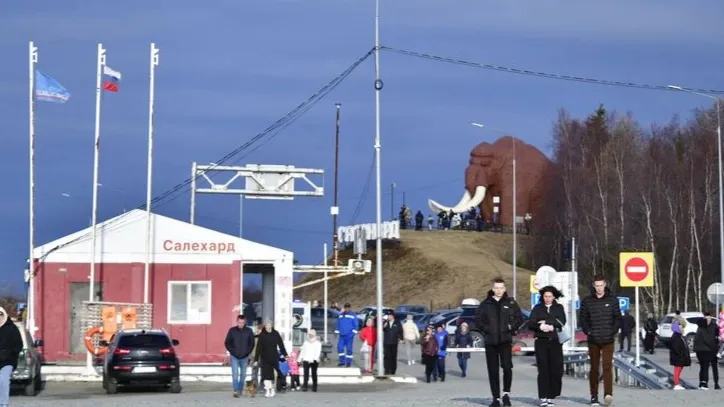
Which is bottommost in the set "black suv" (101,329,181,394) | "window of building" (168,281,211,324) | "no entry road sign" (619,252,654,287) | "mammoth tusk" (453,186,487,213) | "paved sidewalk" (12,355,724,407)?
"paved sidewalk" (12,355,724,407)

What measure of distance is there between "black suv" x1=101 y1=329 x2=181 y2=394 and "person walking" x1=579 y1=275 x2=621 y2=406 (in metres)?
13.5

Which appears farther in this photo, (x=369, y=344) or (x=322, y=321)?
→ (x=322, y=321)

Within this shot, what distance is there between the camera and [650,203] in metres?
76.8

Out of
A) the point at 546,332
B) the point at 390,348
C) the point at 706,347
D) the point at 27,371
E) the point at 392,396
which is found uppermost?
the point at 546,332

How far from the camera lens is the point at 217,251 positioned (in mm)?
39594

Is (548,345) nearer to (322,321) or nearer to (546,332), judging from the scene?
(546,332)

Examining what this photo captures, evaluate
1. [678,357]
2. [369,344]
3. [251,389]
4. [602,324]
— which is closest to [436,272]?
[369,344]

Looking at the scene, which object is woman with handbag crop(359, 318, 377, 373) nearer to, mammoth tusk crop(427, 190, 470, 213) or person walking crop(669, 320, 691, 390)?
person walking crop(669, 320, 691, 390)

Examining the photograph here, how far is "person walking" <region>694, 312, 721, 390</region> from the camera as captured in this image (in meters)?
28.9

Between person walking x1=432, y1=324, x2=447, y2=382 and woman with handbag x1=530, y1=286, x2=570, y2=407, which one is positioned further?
person walking x1=432, y1=324, x2=447, y2=382

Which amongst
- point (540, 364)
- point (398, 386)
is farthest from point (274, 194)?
point (540, 364)

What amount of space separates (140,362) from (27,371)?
8.33 ft

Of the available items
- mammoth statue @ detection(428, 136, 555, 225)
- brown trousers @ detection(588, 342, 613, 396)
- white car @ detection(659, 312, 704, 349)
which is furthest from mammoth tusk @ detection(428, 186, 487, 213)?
brown trousers @ detection(588, 342, 613, 396)

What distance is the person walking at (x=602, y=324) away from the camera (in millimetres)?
19016
